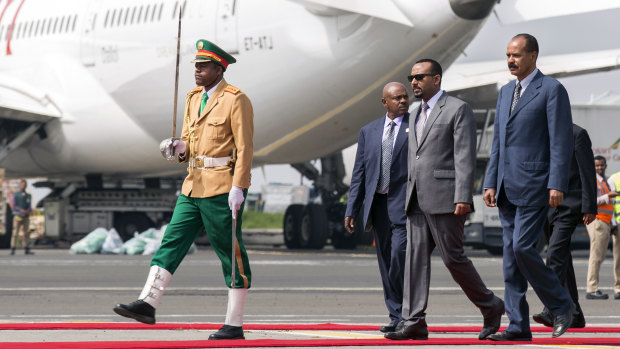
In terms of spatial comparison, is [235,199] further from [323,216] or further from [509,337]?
[323,216]

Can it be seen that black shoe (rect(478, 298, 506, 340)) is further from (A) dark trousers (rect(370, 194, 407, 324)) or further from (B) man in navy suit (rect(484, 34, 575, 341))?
(A) dark trousers (rect(370, 194, 407, 324))

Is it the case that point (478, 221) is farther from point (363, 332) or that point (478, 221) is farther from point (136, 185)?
point (363, 332)

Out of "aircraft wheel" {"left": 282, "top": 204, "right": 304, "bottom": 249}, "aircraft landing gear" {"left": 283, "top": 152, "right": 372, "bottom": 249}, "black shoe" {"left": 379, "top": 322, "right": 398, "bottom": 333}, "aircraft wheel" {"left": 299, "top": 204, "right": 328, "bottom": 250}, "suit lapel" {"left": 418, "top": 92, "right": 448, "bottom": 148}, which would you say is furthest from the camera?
"aircraft wheel" {"left": 282, "top": 204, "right": 304, "bottom": 249}

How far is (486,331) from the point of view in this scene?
745 centimetres

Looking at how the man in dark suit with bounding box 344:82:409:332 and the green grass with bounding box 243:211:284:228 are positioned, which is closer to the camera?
the man in dark suit with bounding box 344:82:409:332

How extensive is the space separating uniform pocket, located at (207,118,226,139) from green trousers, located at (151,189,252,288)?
375 mm

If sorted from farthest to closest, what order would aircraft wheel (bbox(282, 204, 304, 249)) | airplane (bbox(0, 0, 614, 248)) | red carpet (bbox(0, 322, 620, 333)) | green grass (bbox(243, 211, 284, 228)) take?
green grass (bbox(243, 211, 284, 228))
aircraft wheel (bbox(282, 204, 304, 249))
airplane (bbox(0, 0, 614, 248))
red carpet (bbox(0, 322, 620, 333))

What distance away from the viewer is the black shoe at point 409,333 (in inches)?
292

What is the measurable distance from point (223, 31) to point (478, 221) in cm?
661

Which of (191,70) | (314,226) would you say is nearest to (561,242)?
(191,70)

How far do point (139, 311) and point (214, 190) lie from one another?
85 cm

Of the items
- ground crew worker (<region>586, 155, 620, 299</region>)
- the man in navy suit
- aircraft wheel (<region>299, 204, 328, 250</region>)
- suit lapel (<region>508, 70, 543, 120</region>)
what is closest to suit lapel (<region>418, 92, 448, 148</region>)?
the man in navy suit

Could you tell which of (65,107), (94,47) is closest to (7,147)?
(65,107)

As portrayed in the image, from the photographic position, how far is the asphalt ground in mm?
7977
